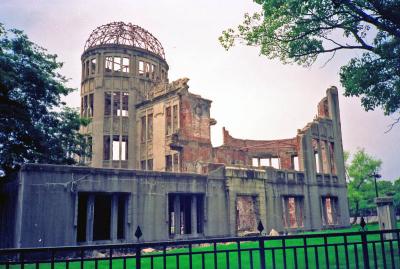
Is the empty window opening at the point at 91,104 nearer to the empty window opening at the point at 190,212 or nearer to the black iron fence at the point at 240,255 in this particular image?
the empty window opening at the point at 190,212

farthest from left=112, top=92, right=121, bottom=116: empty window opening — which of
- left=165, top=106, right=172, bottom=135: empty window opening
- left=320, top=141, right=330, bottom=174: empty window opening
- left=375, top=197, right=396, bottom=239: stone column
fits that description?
left=375, top=197, right=396, bottom=239: stone column

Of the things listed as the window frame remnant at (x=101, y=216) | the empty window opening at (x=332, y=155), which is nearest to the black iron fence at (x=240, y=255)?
the window frame remnant at (x=101, y=216)

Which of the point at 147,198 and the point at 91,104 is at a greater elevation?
the point at 91,104

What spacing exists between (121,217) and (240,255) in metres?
17.2

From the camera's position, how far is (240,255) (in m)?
5.09

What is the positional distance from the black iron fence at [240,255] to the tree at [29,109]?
277 inches

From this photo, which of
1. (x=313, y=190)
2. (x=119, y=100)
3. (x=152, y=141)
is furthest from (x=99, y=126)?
(x=313, y=190)

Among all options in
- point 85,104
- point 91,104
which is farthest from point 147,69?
point 85,104

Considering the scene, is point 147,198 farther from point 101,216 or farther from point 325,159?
point 325,159

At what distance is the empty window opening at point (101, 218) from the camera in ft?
70.9

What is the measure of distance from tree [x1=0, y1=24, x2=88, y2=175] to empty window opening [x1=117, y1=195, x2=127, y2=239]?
17.1 ft

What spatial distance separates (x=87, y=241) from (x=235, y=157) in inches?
917

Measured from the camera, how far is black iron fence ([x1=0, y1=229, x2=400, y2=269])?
4.76 m

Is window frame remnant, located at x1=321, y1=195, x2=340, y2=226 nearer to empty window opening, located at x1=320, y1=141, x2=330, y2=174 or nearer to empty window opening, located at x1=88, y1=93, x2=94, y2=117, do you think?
empty window opening, located at x1=320, y1=141, x2=330, y2=174
